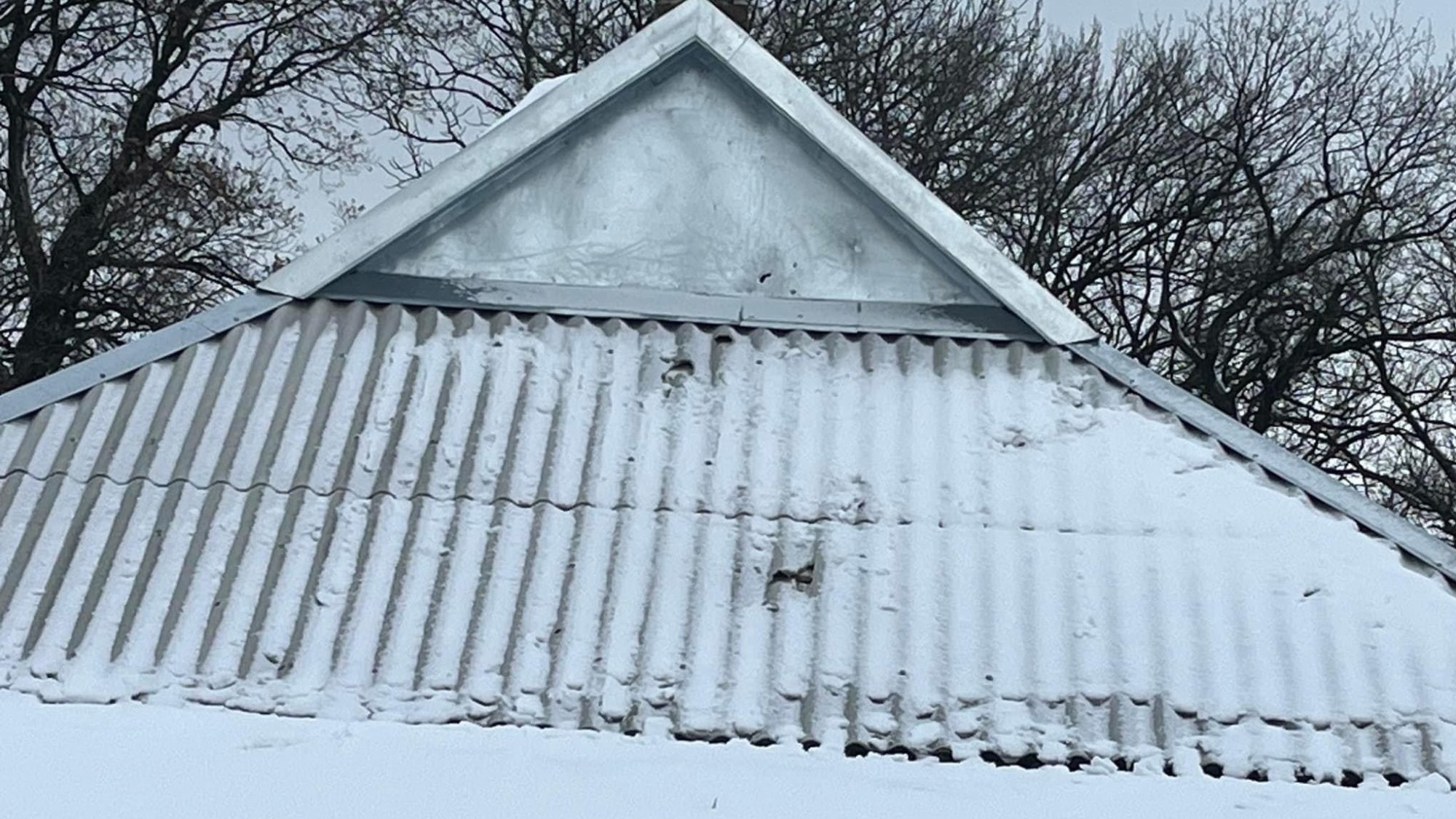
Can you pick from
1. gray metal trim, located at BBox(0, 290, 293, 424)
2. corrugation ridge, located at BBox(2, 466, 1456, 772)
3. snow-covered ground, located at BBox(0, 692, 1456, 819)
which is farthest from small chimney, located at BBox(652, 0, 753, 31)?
snow-covered ground, located at BBox(0, 692, 1456, 819)

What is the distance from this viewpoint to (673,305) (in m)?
5.02

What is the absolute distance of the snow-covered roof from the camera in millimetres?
3820

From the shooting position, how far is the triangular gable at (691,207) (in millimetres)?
4992

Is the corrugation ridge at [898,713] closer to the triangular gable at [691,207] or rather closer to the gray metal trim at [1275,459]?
the gray metal trim at [1275,459]

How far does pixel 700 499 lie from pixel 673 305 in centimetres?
93

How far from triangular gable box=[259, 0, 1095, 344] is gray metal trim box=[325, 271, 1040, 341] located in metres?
0.02

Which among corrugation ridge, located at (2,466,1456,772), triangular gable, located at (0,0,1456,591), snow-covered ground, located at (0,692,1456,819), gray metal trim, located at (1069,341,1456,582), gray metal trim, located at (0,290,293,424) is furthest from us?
triangular gable, located at (0,0,1456,591)

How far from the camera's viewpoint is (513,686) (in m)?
3.80

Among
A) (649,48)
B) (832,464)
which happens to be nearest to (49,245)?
(649,48)

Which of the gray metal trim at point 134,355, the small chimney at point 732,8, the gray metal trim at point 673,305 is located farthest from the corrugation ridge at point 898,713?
the small chimney at point 732,8

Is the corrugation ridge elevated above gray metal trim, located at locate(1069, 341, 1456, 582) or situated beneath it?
situated beneath

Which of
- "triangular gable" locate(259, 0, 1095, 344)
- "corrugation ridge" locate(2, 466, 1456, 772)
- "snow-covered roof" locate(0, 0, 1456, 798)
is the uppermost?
→ "triangular gable" locate(259, 0, 1095, 344)

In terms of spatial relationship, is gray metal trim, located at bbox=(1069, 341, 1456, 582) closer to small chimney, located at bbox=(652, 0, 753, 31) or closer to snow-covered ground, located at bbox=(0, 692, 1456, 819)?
snow-covered ground, located at bbox=(0, 692, 1456, 819)

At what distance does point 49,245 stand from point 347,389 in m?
13.7
